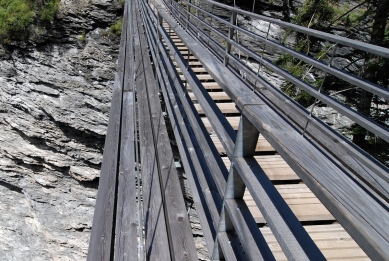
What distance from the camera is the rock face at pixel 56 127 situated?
12055 mm

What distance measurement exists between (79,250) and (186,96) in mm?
11844

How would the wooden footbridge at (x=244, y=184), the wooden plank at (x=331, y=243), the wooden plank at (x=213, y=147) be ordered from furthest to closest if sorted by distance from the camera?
the wooden plank at (x=331, y=243) → the wooden plank at (x=213, y=147) → the wooden footbridge at (x=244, y=184)

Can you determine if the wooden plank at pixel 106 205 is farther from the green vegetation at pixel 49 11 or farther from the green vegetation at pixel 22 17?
the green vegetation at pixel 22 17

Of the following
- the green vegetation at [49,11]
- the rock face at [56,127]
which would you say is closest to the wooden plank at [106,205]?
the rock face at [56,127]

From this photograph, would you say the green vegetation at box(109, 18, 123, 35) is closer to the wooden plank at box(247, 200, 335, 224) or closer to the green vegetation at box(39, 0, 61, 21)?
the green vegetation at box(39, 0, 61, 21)

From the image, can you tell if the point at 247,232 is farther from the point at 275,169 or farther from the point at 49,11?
the point at 49,11


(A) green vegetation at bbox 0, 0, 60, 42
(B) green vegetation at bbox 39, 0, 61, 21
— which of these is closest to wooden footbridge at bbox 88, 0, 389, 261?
(B) green vegetation at bbox 39, 0, 61, 21

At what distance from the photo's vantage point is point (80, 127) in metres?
12.0

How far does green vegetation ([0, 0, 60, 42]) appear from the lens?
12.0 meters

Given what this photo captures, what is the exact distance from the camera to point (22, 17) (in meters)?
12.0

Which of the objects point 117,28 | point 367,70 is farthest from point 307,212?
point 117,28

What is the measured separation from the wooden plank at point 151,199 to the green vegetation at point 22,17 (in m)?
10.6

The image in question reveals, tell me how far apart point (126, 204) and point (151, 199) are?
206mm

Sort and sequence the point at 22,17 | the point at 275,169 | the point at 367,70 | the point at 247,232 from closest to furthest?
the point at 247,232, the point at 275,169, the point at 367,70, the point at 22,17
